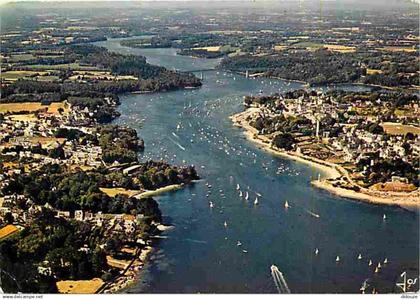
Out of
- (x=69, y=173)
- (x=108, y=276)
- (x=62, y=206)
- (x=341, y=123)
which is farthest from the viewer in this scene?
(x=341, y=123)

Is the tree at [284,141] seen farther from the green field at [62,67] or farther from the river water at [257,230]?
the green field at [62,67]

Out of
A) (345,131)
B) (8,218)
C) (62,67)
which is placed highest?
(62,67)

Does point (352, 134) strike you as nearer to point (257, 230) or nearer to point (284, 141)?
point (284, 141)

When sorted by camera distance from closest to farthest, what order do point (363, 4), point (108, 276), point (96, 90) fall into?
point (108, 276)
point (363, 4)
point (96, 90)

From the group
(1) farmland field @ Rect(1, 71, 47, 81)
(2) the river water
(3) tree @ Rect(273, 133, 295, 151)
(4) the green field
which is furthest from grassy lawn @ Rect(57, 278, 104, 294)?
(4) the green field

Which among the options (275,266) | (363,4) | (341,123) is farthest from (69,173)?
(341,123)

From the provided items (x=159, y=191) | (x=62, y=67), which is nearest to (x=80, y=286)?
(x=159, y=191)

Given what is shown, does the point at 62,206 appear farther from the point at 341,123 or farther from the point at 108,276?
the point at 341,123

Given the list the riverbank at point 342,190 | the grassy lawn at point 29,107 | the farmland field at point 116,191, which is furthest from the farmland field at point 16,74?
the farmland field at point 116,191

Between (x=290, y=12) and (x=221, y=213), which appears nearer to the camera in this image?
(x=221, y=213)
